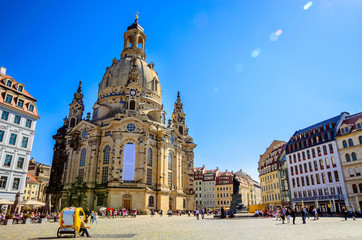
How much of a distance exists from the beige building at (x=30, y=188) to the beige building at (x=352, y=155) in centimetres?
9609

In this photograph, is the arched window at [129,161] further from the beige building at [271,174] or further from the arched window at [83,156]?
the beige building at [271,174]

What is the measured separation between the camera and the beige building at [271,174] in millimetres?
78119

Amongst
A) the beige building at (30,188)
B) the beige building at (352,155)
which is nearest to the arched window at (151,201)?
the beige building at (352,155)

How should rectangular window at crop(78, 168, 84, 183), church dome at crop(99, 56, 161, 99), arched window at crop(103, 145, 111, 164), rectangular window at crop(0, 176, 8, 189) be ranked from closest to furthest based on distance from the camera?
rectangular window at crop(0, 176, 8, 189)
arched window at crop(103, 145, 111, 164)
rectangular window at crop(78, 168, 84, 183)
church dome at crop(99, 56, 161, 99)

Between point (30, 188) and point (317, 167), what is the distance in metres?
94.0

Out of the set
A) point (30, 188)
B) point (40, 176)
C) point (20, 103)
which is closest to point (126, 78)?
point (20, 103)

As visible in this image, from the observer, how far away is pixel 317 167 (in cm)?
5906

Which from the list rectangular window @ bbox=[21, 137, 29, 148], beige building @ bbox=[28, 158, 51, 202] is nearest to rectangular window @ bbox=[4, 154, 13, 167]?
rectangular window @ bbox=[21, 137, 29, 148]

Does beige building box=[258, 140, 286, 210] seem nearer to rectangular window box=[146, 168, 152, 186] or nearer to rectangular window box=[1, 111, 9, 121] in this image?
rectangular window box=[146, 168, 152, 186]

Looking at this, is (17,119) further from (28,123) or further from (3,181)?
(3,181)

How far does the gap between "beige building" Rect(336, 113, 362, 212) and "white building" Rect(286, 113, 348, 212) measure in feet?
3.33

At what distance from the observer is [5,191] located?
119 feet

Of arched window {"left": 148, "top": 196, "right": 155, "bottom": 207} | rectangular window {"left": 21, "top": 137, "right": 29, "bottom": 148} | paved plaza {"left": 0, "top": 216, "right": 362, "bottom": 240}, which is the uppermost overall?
rectangular window {"left": 21, "top": 137, "right": 29, "bottom": 148}

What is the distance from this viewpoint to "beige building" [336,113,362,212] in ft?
164
